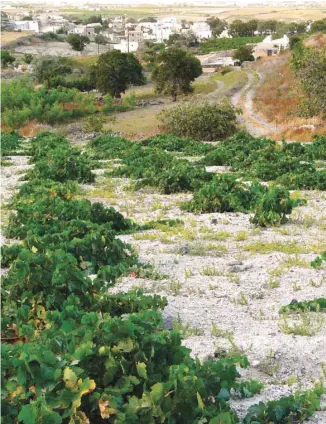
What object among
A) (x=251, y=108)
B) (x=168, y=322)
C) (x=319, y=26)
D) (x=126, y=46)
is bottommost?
(x=126, y=46)

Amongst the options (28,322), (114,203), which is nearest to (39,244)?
(28,322)

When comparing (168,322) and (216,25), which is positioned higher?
(168,322)

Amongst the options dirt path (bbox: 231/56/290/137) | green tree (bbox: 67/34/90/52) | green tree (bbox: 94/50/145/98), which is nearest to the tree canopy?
green tree (bbox: 67/34/90/52)

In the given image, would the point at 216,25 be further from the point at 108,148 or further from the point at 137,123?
the point at 108,148

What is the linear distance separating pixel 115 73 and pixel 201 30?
263 ft

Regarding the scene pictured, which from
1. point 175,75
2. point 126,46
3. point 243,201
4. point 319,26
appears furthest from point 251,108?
point 126,46

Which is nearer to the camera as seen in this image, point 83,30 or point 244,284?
point 244,284

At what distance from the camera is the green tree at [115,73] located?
56.2m

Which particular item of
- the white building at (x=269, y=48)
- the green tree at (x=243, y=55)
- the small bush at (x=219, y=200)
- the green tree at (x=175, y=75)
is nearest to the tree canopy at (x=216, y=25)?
the white building at (x=269, y=48)

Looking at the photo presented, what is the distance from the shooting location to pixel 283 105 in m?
38.9

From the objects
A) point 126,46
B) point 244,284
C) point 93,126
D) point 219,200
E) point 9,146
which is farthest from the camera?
point 126,46

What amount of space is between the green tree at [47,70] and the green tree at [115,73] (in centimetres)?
660

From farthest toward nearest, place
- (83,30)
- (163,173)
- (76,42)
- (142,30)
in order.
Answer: (83,30) → (142,30) → (76,42) → (163,173)

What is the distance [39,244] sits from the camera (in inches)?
285
